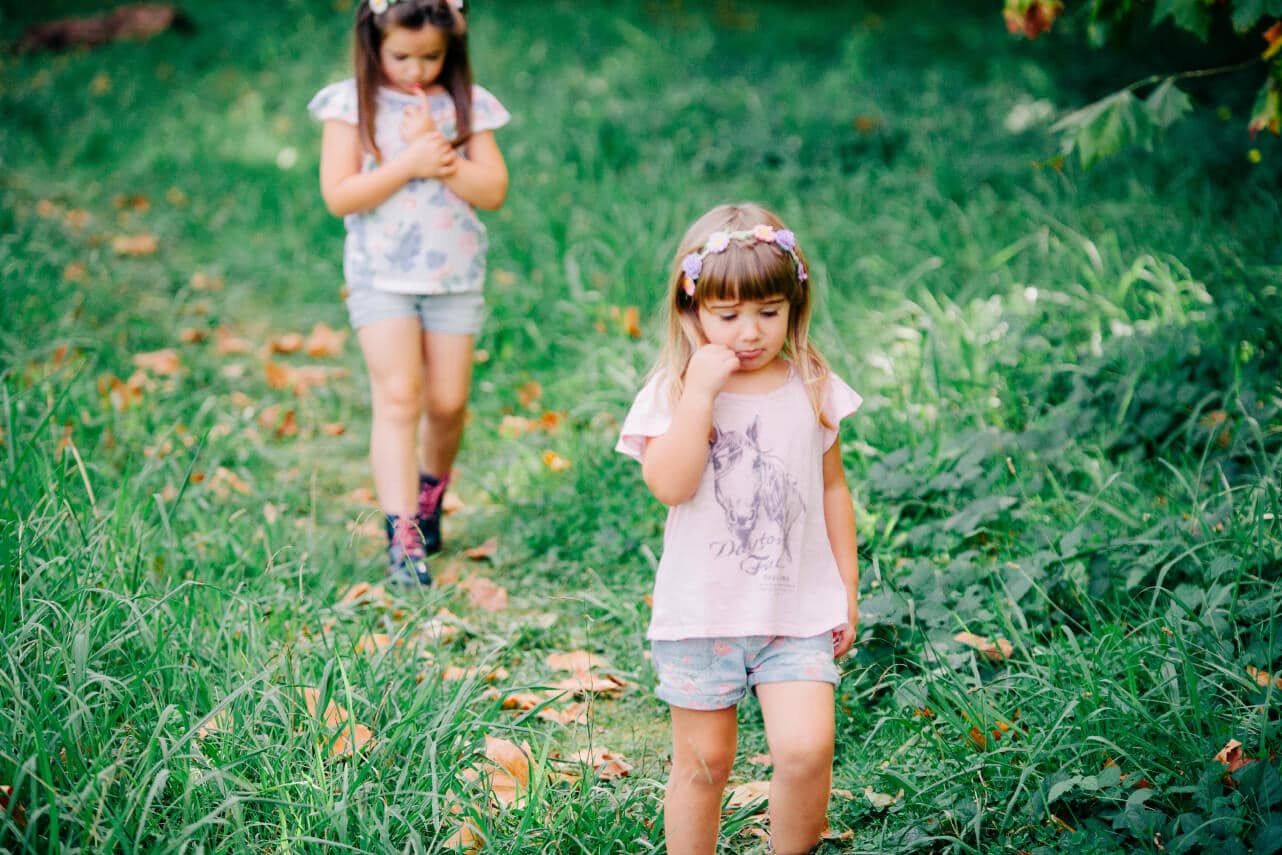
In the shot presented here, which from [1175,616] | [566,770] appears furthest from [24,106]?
[1175,616]

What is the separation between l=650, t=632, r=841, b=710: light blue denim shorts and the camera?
2.16 meters

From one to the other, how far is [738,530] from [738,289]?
1.40ft

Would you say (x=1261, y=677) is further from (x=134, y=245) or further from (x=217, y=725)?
(x=134, y=245)

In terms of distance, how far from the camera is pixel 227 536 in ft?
10.7

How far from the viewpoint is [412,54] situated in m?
3.32

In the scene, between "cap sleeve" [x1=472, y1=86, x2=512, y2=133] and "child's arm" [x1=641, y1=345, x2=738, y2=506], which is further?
"cap sleeve" [x1=472, y1=86, x2=512, y2=133]

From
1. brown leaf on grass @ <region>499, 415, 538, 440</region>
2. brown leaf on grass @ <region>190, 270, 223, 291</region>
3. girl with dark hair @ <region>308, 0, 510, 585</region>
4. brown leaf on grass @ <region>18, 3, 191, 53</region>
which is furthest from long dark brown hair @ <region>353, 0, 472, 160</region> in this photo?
brown leaf on grass @ <region>18, 3, 191, 53</region>

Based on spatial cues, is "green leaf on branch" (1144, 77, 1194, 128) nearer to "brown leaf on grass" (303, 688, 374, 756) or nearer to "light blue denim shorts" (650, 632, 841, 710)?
"light blue denim shorts" (650, 632, 841, 710)

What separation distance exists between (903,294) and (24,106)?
23.1 feet

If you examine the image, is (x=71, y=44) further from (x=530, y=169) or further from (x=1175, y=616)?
(x=1175, y=616)

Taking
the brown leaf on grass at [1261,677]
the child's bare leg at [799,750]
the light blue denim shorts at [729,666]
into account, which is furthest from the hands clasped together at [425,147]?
the brown leaf on grass at [1261,677]

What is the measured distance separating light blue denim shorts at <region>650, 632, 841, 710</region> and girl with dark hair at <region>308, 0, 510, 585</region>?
1.35m

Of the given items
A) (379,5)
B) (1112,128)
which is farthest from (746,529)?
(379,5)

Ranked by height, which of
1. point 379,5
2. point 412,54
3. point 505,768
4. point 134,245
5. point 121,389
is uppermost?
point 379,5
